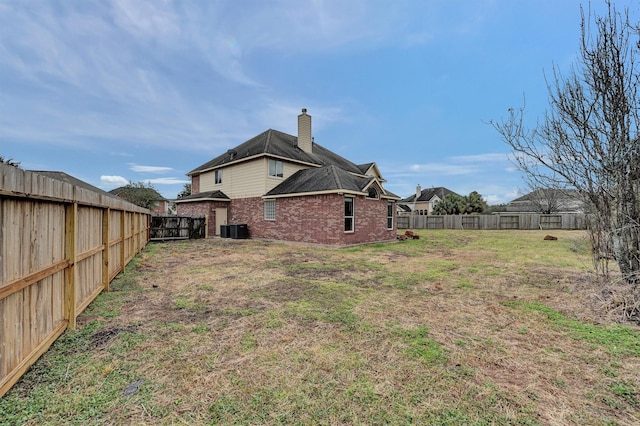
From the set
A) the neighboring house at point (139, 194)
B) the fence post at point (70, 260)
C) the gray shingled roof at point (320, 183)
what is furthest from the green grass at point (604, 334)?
the neighboring house at point (139, 194)

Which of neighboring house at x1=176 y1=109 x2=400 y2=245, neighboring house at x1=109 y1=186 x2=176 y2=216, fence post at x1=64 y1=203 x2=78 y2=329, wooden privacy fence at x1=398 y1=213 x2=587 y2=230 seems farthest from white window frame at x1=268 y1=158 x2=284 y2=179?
neighboring house at x1=109 y1=186 x2=176 y2=216

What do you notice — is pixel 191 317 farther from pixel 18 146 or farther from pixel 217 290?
pixel 18 146

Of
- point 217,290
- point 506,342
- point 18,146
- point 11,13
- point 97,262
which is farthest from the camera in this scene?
point 18,146

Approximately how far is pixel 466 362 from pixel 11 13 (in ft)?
45.6

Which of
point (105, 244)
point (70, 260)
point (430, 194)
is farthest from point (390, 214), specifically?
point (430, 194)

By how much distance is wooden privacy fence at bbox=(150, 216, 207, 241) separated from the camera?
1705 cm

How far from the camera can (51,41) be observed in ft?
31.9

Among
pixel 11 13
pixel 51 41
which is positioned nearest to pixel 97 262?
pixel 11 13

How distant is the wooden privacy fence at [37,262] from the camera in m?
2.25

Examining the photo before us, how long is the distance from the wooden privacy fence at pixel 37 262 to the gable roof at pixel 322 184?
A: 409 inches

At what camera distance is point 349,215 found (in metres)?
14.4

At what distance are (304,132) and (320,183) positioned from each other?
7.57m

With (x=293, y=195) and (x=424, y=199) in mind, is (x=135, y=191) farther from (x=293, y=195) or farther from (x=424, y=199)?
(x=424, y=199)

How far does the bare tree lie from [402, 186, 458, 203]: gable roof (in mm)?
43429
